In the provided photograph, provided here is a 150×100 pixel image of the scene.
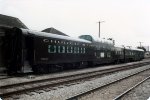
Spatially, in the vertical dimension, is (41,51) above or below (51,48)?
below

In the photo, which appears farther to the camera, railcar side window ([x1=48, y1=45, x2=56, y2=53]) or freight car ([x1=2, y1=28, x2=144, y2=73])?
railcar side window ([x1=48, y1=45, x2=56, y2=53])

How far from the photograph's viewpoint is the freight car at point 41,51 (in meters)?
15.9

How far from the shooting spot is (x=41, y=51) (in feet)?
57.0

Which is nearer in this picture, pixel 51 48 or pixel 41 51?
pixel 41 51

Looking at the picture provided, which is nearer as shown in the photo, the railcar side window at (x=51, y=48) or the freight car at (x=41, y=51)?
the freight car at (x=41, y=51)

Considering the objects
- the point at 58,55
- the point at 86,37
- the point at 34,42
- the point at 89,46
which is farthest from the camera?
the point at 86,37

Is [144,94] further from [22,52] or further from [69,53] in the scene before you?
[69,53]

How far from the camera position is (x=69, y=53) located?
21422 mm

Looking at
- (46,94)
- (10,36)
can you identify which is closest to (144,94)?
(46,94)

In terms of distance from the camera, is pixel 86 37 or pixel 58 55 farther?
pixel 86 37

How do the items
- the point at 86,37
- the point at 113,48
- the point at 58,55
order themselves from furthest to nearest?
the point at 113,48 < the point at 86,37 < the point at 58,55

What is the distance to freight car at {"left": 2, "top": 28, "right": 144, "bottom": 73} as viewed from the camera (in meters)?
15.9

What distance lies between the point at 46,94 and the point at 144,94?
4.12m

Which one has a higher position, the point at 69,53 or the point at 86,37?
the point at 86,37
